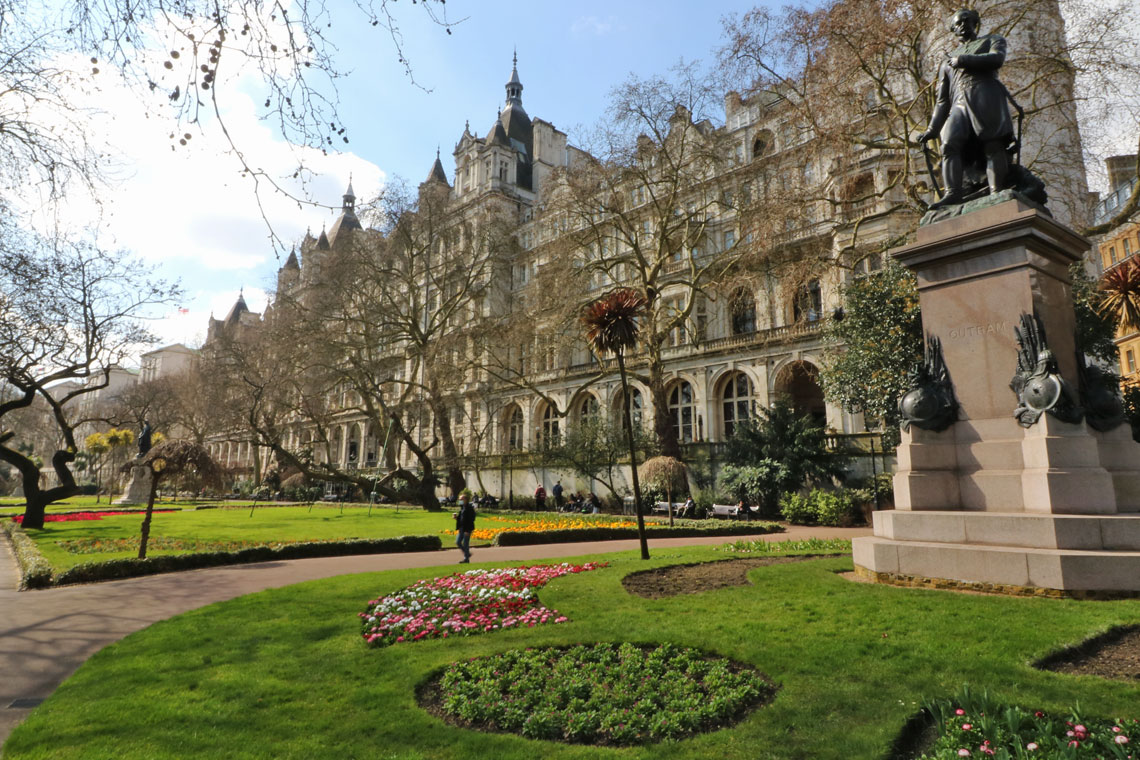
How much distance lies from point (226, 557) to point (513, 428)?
3606 centimetres

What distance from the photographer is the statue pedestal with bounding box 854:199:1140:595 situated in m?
6.40

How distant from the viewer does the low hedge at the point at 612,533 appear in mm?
17250

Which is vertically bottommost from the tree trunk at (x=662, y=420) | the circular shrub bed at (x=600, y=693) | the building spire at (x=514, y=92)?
the circular shrub bed at (x=600, y=693)

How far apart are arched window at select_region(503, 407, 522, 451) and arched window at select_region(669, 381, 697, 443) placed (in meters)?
14.0

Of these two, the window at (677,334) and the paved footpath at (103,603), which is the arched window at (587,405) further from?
the paved footpath at (103,603)

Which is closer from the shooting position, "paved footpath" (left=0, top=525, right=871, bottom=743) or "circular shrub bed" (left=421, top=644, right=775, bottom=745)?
"circular shrub bed" (left=421, top=644, right=775, bottom=745)

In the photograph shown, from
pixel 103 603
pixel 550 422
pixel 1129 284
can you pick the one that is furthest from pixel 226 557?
pixel 550 422

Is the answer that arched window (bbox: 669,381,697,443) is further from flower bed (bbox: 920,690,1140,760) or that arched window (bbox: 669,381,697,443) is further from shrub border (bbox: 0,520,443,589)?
flower bed (bbox: 920,690,1140,760)

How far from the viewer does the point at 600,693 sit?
180 inches

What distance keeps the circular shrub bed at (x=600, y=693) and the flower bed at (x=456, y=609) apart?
135cm

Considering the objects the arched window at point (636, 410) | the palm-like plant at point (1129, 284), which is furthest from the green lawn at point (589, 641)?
the arched window at point (636, 410)

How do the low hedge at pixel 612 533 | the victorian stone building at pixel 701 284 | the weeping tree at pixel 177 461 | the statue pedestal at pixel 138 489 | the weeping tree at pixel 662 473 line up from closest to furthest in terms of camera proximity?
1. the weeping tree at pixel 177 461
2. the low hedge at pixel 612 533
3. the weeping tree at pixel 662 473
4. the victorian stone building at pixel 701 284
5. the statue pedestal at pixel 138 489

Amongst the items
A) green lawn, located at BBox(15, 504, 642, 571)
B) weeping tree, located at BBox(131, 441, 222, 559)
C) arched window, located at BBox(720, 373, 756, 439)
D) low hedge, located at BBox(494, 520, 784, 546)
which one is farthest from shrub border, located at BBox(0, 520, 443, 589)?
arched window, located at BBox(720, 373, 756, 439)

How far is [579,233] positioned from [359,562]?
2030cm
